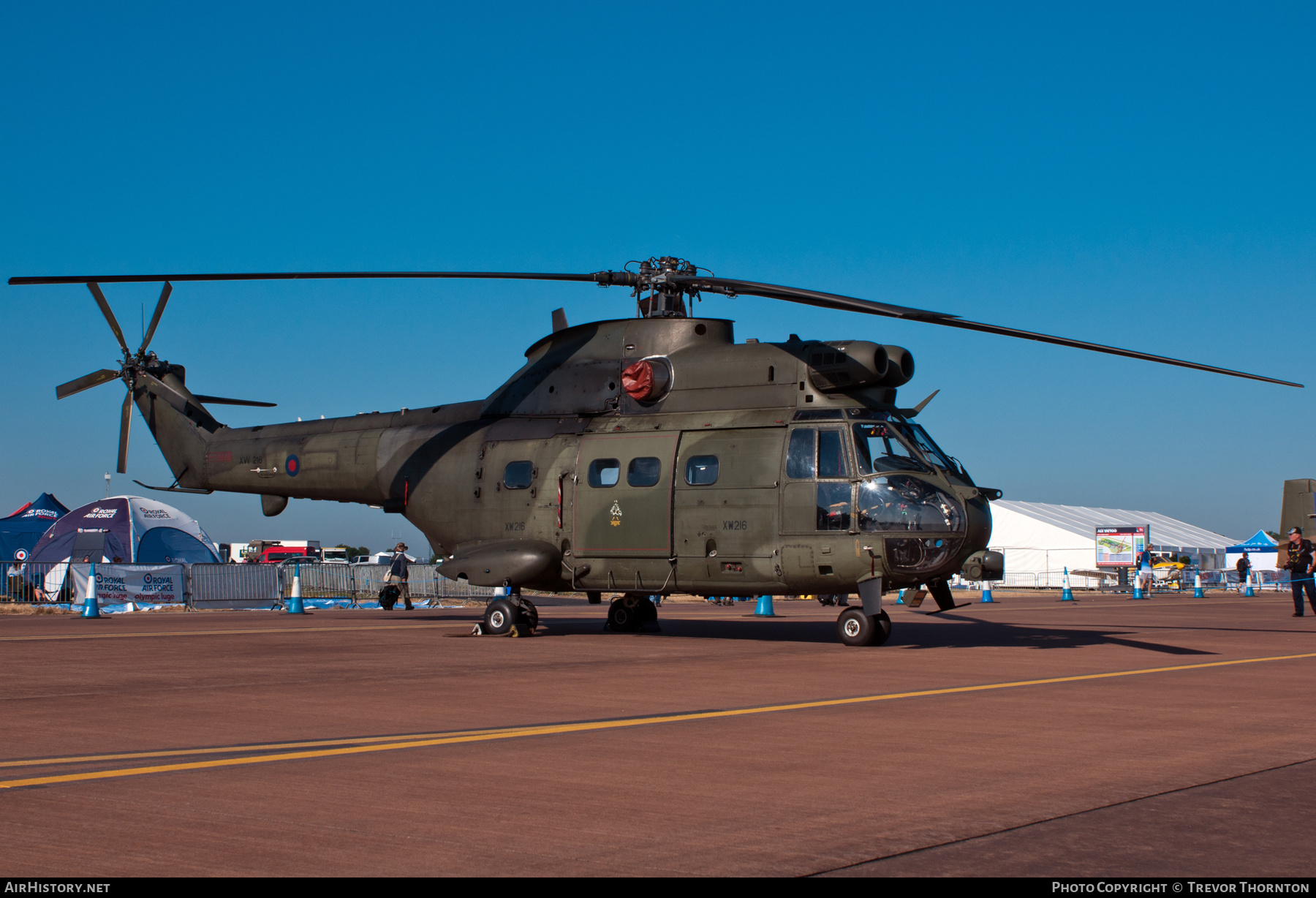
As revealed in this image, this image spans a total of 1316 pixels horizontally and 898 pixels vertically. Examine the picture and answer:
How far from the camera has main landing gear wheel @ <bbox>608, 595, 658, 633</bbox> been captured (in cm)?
1961

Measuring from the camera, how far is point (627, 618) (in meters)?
19.7

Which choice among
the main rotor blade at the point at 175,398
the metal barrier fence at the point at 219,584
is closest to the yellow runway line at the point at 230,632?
the main rotor blade at the point at 175,398

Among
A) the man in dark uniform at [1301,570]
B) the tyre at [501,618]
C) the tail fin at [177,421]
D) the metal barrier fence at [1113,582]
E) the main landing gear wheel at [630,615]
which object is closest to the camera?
the tyre at [501,618]

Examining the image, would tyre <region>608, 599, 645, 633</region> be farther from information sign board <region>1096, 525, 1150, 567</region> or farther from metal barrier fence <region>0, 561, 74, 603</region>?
information sign board <region>1096, 525, 1150, 567</region>

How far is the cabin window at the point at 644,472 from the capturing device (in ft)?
56.6

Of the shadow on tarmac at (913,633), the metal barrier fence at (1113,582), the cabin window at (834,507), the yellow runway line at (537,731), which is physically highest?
the cabin window at (834,507)

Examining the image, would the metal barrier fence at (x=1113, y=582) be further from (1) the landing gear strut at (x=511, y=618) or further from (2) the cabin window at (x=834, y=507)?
(2) the cabin window at (x=834, y=507)

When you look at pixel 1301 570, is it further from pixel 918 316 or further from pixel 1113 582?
pixel 1113 582

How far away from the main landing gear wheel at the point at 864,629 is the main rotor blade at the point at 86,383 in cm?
1602

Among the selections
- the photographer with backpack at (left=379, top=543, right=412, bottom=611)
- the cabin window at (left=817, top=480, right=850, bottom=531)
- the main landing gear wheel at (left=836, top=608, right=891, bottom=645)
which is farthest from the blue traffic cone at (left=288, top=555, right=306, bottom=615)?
the cabin window at (left=817, top=480, right=850, bottom=531)

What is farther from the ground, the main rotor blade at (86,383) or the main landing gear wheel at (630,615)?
the main rotor blade at (86,383)

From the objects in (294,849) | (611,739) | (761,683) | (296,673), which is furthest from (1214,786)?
(296,673)

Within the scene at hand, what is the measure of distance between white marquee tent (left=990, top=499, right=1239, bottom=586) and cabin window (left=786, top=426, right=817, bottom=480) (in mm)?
49292

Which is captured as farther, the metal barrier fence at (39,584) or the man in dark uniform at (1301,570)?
the metal barrier fence at (39,584)
